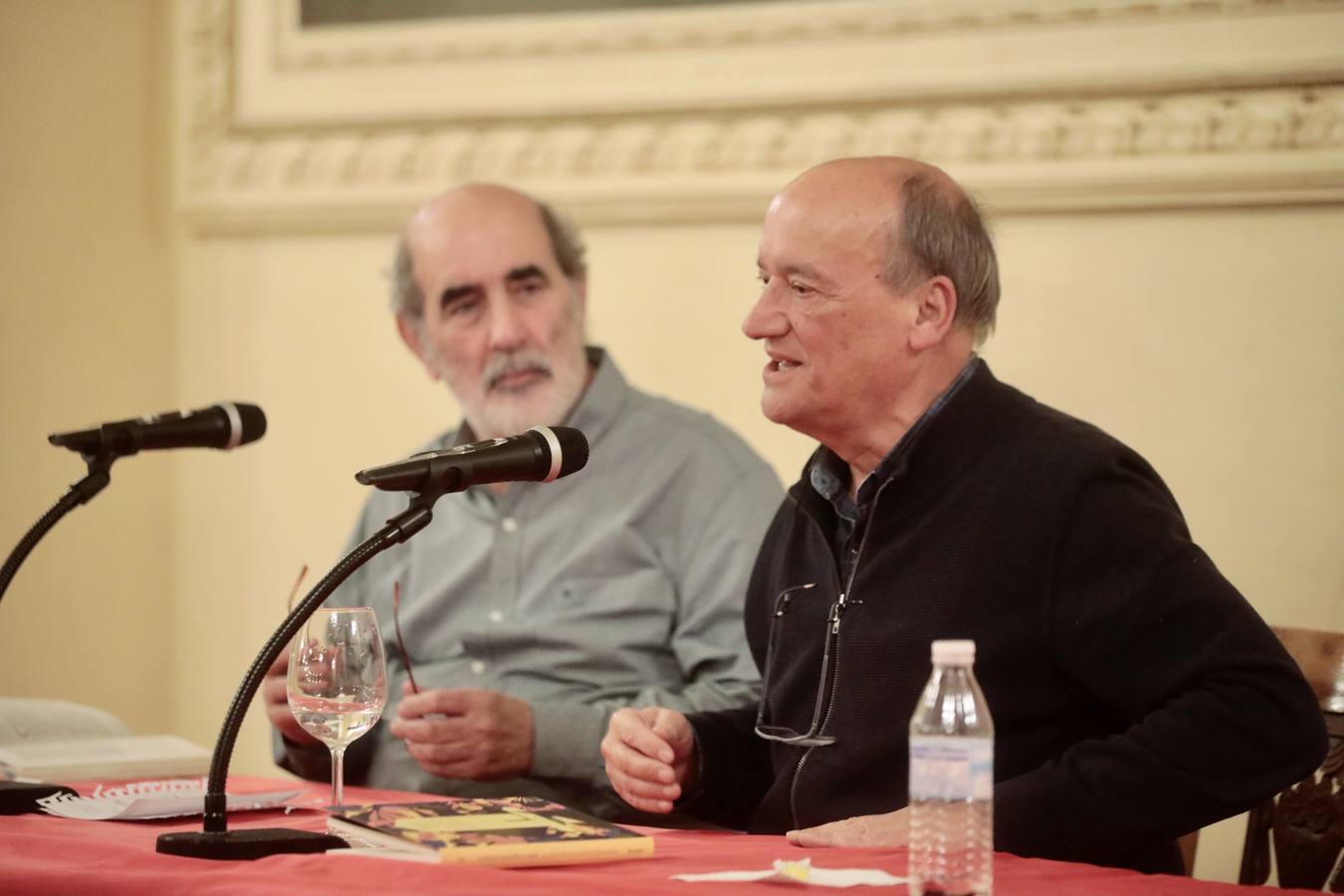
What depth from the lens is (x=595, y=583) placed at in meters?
2.94

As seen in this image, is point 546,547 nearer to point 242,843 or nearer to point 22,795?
point 22,795

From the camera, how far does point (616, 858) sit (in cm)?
153

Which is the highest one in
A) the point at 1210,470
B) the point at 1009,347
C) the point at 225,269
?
the point at 225,269

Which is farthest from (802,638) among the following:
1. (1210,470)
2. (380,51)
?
(380,51)

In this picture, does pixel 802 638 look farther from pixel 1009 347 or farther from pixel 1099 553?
pixel 1009 347

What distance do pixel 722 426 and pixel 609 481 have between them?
26 centimetres

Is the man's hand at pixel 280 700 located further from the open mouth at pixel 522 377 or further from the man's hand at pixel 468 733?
the open mouth at pixel 522 377

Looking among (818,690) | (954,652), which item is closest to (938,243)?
(818,690)

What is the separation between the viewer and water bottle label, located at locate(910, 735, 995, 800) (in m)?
1.34

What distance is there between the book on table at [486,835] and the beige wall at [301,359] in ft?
5.97

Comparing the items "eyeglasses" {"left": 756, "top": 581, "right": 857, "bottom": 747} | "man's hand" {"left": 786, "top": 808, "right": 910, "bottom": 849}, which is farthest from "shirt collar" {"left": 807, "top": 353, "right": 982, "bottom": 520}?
"man's hand" {"left": 786, "top": 808, "right": 910, "bottom": 849}

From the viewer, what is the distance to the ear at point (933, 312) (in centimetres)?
216

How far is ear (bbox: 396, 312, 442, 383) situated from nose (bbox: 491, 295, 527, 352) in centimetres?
22

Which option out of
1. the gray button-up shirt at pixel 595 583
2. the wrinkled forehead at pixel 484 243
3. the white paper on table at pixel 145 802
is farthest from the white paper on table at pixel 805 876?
the wrinkled forehead at pixel 484 243
